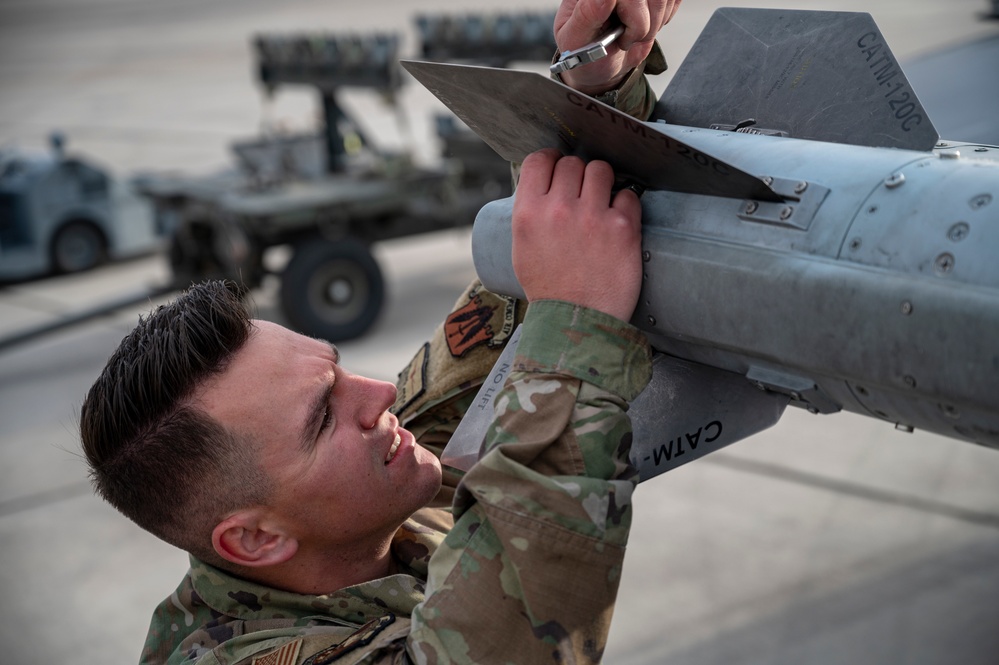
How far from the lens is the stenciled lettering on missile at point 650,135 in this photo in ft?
3.85

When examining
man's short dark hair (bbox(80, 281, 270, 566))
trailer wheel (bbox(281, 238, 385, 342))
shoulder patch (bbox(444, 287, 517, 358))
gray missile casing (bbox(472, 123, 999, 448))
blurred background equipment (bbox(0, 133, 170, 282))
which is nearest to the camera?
gray missile casing (bbox(472, 123, 999, 448))

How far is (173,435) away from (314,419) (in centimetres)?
19

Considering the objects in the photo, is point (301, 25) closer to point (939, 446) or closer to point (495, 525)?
point (939, 446)

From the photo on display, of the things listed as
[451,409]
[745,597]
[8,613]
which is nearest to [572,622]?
[451,409]

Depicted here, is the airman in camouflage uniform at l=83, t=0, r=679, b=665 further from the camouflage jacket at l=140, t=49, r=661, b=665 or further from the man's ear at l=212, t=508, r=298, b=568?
the man's ear at l=212, t=508, r=298, b=568

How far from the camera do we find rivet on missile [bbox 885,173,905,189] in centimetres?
112

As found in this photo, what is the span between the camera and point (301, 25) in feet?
83.5

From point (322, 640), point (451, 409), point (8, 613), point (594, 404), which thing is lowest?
point (8, 613)

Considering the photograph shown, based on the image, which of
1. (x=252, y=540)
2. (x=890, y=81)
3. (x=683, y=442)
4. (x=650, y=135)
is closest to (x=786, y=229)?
(x=650, y=135)

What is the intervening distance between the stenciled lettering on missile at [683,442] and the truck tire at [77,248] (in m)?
7.54

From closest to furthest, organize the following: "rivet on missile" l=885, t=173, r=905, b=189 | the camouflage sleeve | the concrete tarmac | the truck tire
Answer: "rivet on missile" l=885, t=173, r=905, b=189 < the camouflage sleeve < the concrete tarmac < the truck tire

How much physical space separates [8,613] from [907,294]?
3703 mm

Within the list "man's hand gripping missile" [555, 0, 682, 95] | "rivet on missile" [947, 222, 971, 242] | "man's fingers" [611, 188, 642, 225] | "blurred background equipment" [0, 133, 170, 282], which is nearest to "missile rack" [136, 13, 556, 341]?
"blurred background equipment" [0, 133, 170, 282]

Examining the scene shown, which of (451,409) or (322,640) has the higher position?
(451,409)
